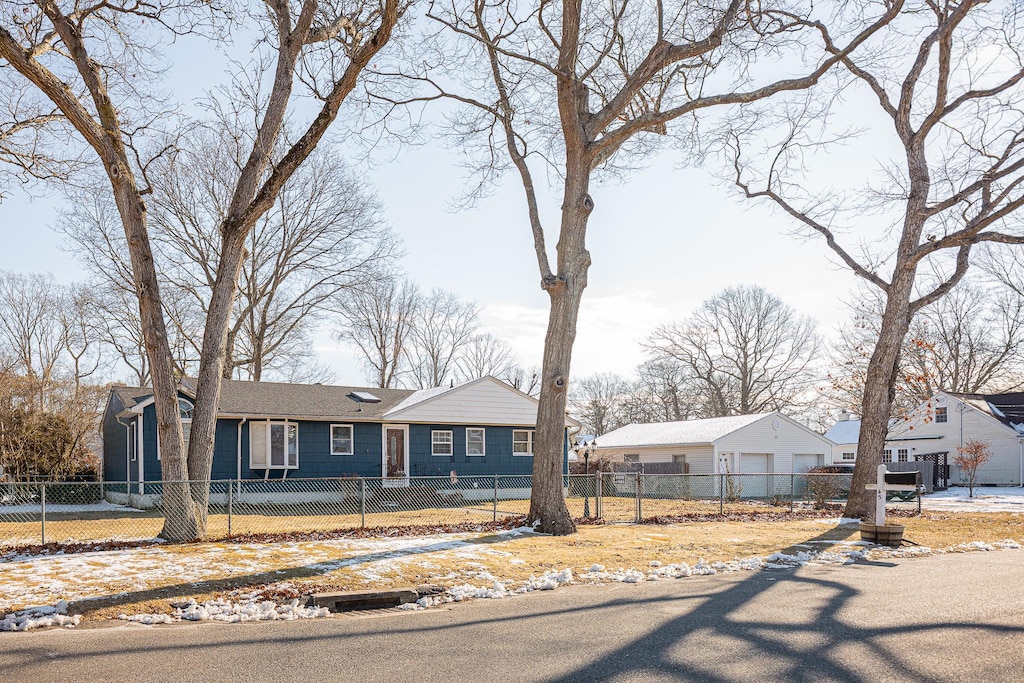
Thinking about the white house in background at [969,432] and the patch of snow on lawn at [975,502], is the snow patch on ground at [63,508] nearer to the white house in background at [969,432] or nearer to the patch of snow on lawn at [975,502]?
the patch of snow on lawn at [975,502]

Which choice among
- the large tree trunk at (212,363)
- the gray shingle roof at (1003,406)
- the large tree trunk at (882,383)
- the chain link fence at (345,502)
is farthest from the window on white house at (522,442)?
the gray shingle roof at (1003,406)

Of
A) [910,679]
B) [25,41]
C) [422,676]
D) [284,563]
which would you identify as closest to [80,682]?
[422,676]

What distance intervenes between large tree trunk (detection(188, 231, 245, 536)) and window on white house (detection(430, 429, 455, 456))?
13481mm

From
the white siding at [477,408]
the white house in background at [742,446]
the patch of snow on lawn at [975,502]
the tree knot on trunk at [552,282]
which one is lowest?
the patch of snow on lawn at [975,502]

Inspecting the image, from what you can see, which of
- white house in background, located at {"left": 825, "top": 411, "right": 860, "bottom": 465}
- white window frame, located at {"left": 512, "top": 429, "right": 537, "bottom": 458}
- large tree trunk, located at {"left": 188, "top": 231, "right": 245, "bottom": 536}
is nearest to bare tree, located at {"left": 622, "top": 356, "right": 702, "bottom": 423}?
white house in background, located at {"left": 825, "top": 411, "right": 860, "bottom": 465}

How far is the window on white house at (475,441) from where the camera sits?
2692cm

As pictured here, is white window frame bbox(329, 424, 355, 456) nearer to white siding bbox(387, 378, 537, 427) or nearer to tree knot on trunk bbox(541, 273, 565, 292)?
white siding bbox(387, 378, 537, 427)

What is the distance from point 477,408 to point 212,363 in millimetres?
14499

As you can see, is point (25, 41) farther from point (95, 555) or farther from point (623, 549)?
point (623, 549)

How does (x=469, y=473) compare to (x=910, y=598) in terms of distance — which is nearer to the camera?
(x=910, y=598)

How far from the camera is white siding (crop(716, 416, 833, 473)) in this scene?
106ft

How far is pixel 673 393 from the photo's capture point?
54125mm

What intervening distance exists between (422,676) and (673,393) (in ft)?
165

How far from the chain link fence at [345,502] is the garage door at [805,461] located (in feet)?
11.2
